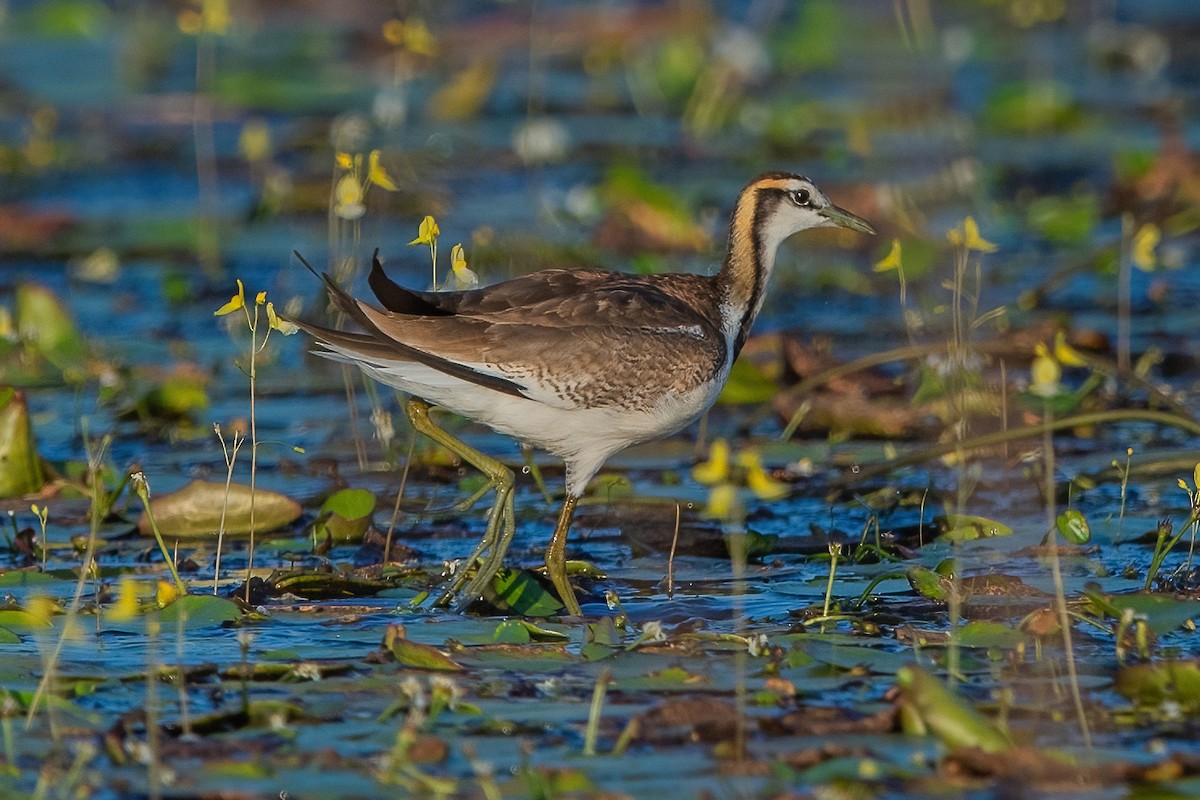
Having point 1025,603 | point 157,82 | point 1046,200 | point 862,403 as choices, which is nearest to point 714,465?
point 1025,603

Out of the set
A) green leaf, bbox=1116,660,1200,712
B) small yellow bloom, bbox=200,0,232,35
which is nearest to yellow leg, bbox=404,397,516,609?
green leaf, bbox=1116,660,1200,712

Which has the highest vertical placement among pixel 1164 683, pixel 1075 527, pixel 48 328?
pixel 48 328

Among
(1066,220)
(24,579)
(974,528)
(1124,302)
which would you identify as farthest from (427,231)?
(1066,220)

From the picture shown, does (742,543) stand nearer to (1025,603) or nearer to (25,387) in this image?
(1025,603)

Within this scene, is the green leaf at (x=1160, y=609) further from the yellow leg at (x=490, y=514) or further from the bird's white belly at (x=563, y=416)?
the yellow leg at (x=490, y=514)

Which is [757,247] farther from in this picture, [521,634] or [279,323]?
[521,634]

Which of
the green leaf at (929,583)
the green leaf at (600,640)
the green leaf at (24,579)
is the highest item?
the green leaf at (929,583)

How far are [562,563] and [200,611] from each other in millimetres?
1256

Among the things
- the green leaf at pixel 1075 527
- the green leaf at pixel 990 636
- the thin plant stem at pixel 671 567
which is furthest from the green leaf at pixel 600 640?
the green leaf at pixel 1075 527

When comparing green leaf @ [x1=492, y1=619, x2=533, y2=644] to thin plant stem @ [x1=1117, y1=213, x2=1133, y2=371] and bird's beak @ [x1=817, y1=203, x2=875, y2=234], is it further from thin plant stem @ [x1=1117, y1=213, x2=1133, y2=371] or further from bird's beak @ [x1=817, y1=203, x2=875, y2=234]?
thin plant stem @ [x1=1117, y1=213, x2=1133, y2=371]

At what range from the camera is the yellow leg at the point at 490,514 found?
245 inches

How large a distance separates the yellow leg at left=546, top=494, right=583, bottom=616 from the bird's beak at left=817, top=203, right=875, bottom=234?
1.65m

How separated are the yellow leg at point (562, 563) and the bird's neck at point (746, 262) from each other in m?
1.00

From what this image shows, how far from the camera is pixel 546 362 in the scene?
20.9ft
